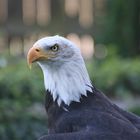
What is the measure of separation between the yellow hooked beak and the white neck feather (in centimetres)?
13

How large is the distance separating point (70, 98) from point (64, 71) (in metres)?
0.22

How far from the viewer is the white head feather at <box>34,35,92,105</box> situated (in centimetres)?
668

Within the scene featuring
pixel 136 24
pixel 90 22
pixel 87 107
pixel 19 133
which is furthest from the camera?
pixel 90 22

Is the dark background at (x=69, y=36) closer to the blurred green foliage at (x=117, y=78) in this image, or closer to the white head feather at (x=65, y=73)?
the blurred green foliage at (x=117, y=78)

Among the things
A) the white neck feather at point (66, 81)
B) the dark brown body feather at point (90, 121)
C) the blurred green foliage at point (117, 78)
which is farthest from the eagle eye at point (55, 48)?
the blurred green foliage at point (117, 78)

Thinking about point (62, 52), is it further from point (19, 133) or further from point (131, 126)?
point (19, 133)

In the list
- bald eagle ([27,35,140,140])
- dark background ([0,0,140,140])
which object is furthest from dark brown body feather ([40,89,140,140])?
dark background ([0,0,140,140])

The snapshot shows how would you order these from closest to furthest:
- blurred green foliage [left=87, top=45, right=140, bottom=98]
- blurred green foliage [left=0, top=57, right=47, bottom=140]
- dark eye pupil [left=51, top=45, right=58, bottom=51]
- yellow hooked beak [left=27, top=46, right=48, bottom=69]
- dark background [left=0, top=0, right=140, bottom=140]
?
yellow hooked beak [left=27, top=46, right=48, bottom=69] → dark eye pupil [left=51, top=45, right=58, bottom=51] → blurred green foliage [left=0, top=57, right=47, bottom=140] → dark background [left=0, top=0, right=140, bottom=140] → blurred green foliage [left=87, top=45, right=140, bottom=98]

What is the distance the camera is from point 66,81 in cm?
673

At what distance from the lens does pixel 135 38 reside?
13.9 meters

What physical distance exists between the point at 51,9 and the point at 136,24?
3.59 meters

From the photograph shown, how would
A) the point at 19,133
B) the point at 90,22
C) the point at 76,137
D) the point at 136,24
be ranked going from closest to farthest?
the point at 76,137 → the point at 19,133 → the point at 136,24 → the point at 90,22

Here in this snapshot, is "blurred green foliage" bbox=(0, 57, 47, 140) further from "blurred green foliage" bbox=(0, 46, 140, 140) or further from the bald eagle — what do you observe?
the bald eagle

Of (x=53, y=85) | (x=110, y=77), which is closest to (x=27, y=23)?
(x=110, y=77)
